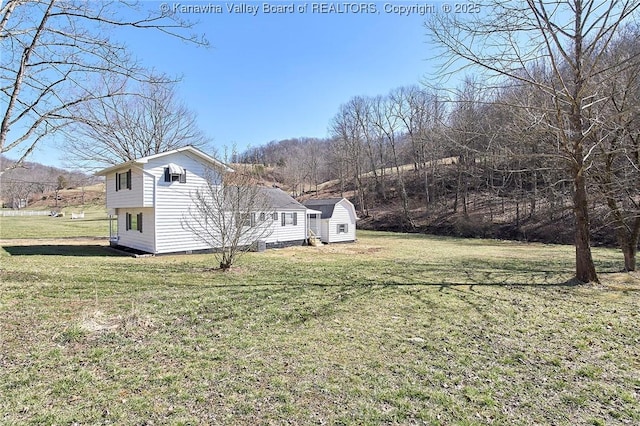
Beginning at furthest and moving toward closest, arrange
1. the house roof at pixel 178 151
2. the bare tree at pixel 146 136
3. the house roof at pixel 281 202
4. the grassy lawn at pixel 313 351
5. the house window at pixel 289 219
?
the bare tree at pixel 146 136
the house window at pixel 289 219
the house roof at pixel 281 202
the house roof at pixel 178 151
the grassy lawn at pixel 313 351

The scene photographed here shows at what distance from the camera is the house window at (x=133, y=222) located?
14555 millimetres

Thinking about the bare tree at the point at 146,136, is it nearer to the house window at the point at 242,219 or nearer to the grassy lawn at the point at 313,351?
the house window at the point at 242,219

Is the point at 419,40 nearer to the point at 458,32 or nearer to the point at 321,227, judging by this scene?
the point at 458,32

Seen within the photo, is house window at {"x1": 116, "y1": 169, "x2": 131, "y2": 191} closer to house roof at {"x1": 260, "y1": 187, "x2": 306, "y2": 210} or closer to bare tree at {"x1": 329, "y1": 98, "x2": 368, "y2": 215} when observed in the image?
house roof at {"x1": 260, "y1": 187, "x2": 306, "y2": 210}

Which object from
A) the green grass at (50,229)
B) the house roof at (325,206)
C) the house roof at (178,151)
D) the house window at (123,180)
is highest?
the house roof at (178,151)

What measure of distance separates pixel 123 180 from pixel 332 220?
1091 cm

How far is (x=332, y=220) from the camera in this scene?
19.9 metres

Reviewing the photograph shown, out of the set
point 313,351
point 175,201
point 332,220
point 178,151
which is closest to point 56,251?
point 175,201

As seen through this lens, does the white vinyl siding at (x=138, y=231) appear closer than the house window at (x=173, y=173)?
No

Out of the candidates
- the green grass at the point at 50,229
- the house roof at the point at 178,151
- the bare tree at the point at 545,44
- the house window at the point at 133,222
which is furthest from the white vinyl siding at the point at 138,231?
the bare tree at the point at 545,44

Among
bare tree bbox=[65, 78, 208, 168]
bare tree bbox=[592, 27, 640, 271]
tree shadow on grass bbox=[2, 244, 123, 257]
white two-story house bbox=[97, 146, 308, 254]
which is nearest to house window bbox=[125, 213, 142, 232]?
white two-story house bbox=[97, 146, 308, 254]

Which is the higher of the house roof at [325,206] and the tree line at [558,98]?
the tree line at [558,98]

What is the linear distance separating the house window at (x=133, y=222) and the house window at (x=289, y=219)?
664 centimetres

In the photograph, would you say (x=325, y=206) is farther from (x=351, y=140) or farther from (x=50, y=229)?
(x=351, y=140)
